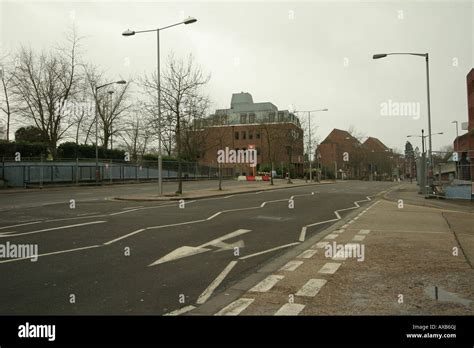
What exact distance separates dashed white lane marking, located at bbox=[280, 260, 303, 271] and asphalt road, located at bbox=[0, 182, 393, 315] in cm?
56

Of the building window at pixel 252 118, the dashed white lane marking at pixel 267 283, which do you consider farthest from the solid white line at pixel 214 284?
the building window at pixel 252 118

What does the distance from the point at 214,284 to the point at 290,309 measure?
66.6 inches

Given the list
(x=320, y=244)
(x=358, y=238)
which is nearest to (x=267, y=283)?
(x=320, y=244)

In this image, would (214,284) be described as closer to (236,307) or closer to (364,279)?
(236,307)

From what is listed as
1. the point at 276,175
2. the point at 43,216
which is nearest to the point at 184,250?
the point at 43,216

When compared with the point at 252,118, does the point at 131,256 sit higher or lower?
lower

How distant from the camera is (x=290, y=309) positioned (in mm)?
4980

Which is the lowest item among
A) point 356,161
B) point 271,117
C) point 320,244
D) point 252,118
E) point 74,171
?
point 320,244

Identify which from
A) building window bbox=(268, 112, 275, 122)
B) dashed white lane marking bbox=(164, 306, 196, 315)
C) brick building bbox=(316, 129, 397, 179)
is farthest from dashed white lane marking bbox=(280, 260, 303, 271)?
brick building bbox=(316, 129, 397, 179)

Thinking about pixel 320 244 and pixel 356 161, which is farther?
pixel 356 161

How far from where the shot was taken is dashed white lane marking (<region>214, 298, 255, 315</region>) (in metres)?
4.93

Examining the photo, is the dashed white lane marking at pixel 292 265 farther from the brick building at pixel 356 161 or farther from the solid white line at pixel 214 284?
the brick building at pixel 356 161
